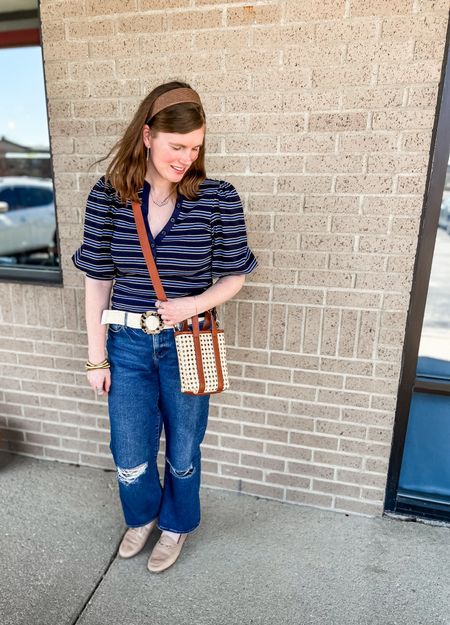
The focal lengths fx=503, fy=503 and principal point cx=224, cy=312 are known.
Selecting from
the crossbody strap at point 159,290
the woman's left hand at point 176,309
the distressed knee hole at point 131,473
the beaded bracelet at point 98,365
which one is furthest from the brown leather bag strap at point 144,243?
the distressed knee hole at point 131,473

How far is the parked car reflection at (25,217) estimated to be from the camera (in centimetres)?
→ 367

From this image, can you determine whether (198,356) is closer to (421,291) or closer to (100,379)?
(100,379)

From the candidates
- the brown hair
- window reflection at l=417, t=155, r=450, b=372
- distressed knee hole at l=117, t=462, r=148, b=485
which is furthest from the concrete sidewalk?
the brown hair

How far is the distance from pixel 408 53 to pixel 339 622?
91.1 inches

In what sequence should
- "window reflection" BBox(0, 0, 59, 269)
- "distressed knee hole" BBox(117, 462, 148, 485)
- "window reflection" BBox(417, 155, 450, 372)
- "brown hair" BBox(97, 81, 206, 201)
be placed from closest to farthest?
"brown hair" BBox(97, 81, 206, 201) → "distressed knee hole" BBox(117, 462, 148, 485) → "window reflection" BBox(417, 155, 450, 372) → "window reflection" BBox(0, 0, 59, 269)

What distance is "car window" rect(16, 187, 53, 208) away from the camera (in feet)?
12.7

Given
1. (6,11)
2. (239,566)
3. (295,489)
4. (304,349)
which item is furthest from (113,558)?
(6,11)

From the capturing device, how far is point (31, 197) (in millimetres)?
4133

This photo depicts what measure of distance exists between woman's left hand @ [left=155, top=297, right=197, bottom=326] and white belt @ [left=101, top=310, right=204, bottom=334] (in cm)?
3

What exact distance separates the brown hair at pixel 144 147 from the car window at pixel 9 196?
2551mm

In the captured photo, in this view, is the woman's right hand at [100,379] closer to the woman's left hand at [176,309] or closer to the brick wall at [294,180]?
the woman's left hand at [176,309]

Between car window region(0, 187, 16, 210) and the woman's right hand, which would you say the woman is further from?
car window region(0, 187, 16, 210)

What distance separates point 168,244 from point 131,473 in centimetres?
102

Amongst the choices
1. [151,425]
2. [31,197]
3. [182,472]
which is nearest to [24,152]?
[31,197]
